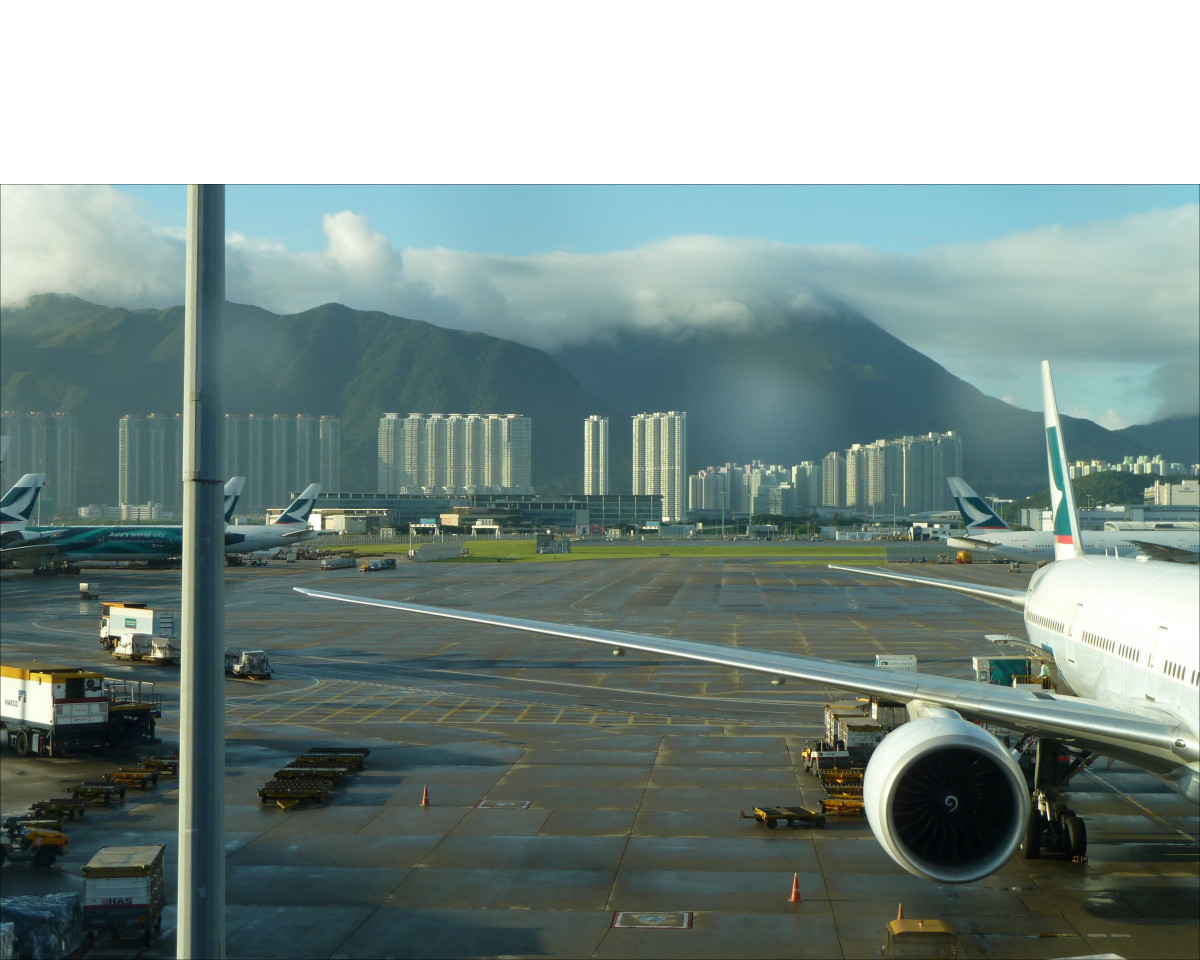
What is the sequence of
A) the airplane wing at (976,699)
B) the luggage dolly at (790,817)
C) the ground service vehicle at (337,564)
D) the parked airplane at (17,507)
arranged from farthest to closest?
the ground service vehicle at (337,564), the parked airplane at (17,507), the luggage dolly at (790,817), the airplane wing at (976,699)

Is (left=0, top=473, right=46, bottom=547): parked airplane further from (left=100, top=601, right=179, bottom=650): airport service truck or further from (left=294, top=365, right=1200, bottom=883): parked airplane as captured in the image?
(left=294, top=365, right=1200, bottom=883): parked airplane

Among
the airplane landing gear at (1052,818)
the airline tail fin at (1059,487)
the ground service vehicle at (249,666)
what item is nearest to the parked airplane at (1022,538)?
the airline tail fin at (1059,487)

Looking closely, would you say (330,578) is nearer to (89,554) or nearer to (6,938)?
(89,554)

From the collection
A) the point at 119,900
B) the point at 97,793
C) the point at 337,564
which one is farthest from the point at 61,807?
the point at 337,564

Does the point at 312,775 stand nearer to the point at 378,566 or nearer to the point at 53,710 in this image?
the point at 53,710

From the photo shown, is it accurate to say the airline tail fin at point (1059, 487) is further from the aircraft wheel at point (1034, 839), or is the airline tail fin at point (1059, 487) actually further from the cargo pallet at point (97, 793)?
the cargo pallet at point (97, 793)

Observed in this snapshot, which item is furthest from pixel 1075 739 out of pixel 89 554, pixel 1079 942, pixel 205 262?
pixel 89 554

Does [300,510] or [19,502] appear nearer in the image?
[19,502]

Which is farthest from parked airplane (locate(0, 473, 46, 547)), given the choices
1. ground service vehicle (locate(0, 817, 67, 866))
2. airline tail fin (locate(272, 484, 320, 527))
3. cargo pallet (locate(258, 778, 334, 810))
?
ground service vehicle (locate(0, 817, 67, 866))
